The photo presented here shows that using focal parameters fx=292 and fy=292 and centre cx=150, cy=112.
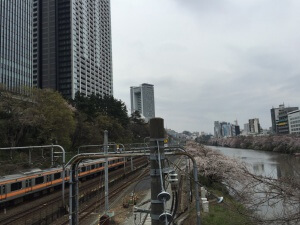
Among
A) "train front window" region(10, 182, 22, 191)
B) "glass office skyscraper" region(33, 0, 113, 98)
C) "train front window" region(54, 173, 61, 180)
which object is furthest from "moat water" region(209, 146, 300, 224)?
"glass office skyscraper" region(33, 0, 113, 98)

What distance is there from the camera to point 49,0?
11094 centimetres

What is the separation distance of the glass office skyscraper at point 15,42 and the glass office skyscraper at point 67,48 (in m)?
14.9

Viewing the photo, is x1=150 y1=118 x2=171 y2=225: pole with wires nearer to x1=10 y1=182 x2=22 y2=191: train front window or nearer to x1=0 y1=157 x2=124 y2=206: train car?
x1=0 y1=157 x2=124 y2=206: train car

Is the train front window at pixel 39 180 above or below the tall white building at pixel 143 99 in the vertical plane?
below

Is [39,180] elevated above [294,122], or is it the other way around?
[294,122]

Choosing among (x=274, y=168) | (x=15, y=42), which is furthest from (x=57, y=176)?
(x=15, y=42)

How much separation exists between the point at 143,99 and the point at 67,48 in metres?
79.0

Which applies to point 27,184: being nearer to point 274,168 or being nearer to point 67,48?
point 274,168

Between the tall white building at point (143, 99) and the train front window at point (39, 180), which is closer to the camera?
the train front window at point (39, 180)

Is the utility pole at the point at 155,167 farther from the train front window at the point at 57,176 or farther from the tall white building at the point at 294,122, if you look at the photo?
the tall white building at the point at 294,122

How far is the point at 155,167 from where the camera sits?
408 centimetres

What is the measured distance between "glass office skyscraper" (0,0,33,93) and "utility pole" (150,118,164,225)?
258ft

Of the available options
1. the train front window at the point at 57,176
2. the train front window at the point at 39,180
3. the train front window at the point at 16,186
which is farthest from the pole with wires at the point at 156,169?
the train front window at the point at 57,176

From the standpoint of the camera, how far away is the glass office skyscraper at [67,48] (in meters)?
102
